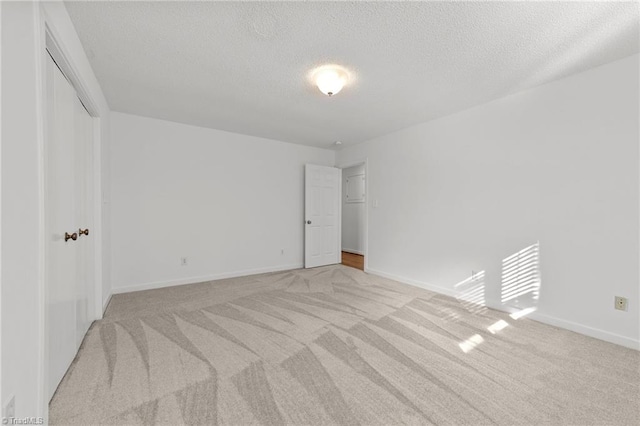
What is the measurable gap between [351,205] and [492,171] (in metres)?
4.34

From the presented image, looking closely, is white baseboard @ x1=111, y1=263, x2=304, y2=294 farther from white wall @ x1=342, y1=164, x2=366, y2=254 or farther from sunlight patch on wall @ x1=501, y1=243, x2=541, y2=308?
sunlight patch on wall @ x1=501, y1=243, x2=541, y2=308

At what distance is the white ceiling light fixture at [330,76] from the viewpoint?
7.72 ft

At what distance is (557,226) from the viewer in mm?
2584

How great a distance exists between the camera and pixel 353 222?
23.5 feet

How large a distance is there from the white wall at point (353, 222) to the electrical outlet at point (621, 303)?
484 centimetres

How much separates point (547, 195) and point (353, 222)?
15.5 feet

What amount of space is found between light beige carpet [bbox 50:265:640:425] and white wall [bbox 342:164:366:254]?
398 centimetres


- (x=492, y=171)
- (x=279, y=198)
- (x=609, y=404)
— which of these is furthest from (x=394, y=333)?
(x=279, y=198)

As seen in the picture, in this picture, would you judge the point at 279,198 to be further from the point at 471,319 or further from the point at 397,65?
the point at 471,319

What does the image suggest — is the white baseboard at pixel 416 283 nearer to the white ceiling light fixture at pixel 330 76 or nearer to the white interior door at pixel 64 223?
the white ceiling light fixture at pixel 330 76

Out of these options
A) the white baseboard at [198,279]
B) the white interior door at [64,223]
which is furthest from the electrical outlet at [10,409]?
the white baseboard at [198,279]

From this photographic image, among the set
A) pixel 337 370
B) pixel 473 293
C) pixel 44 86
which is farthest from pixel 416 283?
pixel 44 86

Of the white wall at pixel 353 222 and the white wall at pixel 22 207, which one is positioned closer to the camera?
the white wall at pixel 22 207

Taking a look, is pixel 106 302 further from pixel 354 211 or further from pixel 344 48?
pixel 354 211
